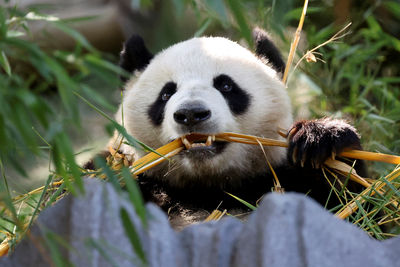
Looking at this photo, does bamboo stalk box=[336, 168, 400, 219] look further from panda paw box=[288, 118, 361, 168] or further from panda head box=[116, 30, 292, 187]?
panda head box=[116, 30, 292, 187]

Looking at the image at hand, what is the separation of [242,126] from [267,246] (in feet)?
3.92

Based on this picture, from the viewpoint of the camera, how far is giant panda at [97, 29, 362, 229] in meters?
2.07

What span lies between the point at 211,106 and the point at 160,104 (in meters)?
0.43

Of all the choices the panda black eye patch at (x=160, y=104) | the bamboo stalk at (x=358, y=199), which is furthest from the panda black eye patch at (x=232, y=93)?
the bamboo stalk at (x=358, y=199)

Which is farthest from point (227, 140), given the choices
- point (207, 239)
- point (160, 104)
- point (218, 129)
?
point (207, 239)

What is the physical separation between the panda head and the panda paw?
296mm

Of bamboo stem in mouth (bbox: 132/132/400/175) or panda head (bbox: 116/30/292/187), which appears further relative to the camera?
panda head (bbox: 116/30/292/187)

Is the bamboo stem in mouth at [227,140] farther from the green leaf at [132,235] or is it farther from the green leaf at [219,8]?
the green leaf at [219,8]

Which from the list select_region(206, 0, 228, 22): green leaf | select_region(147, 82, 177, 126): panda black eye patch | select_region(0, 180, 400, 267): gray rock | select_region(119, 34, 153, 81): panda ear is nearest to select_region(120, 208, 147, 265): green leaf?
select_region(0, 180, 400, 267): gray rock

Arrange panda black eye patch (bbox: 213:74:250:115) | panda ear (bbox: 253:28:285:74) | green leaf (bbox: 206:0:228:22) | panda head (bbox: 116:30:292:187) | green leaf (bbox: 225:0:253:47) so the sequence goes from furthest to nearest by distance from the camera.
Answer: panda ear (bbox: 253:28:285:74)
panda black eye patch (bbox: 213:74:250:115)
panda head (bbox: 116:30:292:187)
green leaf (bbox: 225:0:253:47)
green leaf (bbox: 206:0:228:22)

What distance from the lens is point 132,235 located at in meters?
1.22

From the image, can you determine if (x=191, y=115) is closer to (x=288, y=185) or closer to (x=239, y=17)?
(x=288, y=185)

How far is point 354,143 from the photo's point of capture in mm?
2072

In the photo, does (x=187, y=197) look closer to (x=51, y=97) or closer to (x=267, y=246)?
(x=267, y=246)
